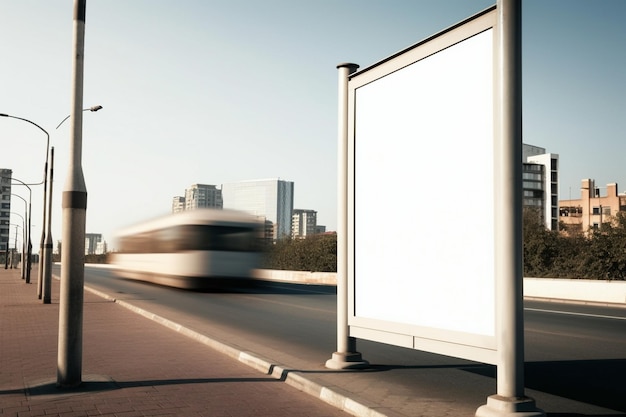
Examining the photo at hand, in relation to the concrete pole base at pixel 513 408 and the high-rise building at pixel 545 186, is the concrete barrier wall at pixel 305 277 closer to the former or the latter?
the concrete pole base at pixel 513 408

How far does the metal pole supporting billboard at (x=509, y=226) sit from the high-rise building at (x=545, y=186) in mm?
141154

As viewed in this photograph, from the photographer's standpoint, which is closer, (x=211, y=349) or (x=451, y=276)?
(x=451, y=276)

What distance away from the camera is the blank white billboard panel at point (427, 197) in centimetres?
605

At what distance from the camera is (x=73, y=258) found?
7402mm

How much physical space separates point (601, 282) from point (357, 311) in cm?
1955

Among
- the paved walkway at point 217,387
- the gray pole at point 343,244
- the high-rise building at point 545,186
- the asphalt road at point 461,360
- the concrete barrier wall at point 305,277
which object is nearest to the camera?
the paved walkway at point 217,387

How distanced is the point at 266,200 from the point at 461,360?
11796 cm

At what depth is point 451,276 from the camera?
639 centimetres

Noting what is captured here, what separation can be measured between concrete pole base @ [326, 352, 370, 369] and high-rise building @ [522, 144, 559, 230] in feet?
456

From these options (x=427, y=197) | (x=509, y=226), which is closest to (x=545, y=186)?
(x=427, y=197)

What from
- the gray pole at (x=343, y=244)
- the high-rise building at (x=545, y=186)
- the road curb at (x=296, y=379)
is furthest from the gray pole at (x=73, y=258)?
the high-rise building at (x=545, y=186)

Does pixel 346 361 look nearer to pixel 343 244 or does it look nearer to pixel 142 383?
pixel 343 244

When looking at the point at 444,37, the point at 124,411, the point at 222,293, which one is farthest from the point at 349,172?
the point at 222,293

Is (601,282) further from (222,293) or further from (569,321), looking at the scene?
(222,293)
